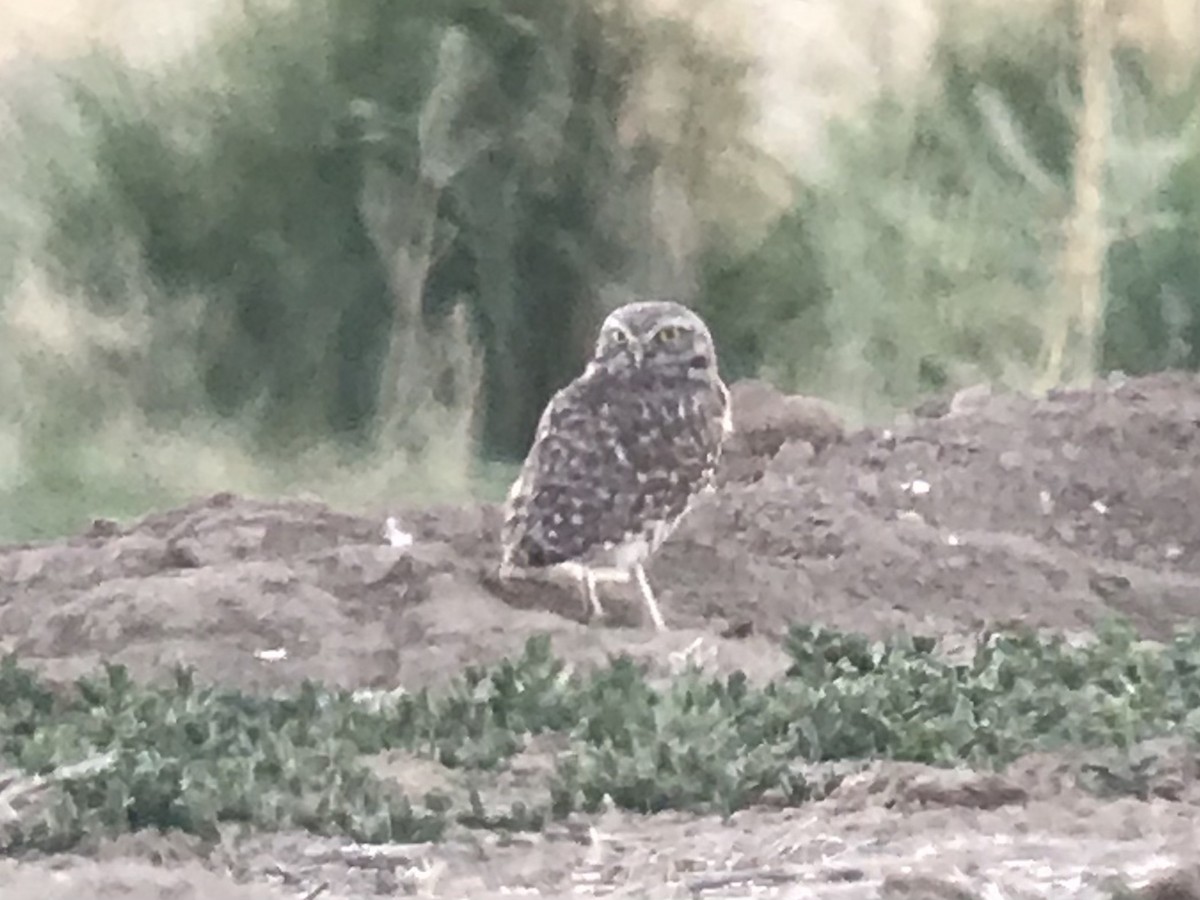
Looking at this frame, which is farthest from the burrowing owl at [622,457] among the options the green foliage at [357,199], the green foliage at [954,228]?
the green foliage at [954,228]

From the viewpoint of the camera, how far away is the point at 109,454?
2.53m

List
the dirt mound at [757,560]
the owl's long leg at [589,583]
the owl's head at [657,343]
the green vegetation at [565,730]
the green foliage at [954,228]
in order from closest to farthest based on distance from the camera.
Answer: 1. the green vegetation at [565,730]
2. the dirt mound at [757,560]
3. the owl's long leg at [589,583]
4. the owl's head at [657,343]
5. the green foliage at [954,228]

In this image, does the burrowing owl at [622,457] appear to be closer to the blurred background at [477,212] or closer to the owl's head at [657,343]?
the owl's head at [657,343]

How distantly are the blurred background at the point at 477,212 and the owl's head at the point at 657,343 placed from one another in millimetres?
111

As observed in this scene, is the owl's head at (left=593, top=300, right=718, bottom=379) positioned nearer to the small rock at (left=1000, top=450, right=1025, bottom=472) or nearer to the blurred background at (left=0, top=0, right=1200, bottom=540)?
the blurred background at (left=0, top=0, right=1200, bottom=540)

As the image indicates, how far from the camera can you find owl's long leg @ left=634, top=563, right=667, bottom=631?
231 centimetres

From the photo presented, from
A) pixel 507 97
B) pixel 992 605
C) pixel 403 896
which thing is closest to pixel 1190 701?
pixel 992 605

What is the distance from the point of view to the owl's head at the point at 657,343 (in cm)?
246

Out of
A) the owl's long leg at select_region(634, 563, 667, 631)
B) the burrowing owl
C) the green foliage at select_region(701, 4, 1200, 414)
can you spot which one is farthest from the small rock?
the owl's long leg at select_region(634, 563, 667, 631)

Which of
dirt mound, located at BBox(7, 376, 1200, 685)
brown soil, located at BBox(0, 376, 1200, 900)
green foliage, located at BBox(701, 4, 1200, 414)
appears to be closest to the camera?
brown soil, located at BBox(0, 376, 1200, 900)

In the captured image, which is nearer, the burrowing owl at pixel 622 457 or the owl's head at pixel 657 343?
the burrowing owl at pixel 622 457

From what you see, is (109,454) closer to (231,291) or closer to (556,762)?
(231,291)

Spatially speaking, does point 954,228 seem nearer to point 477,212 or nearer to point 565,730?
point 477,212

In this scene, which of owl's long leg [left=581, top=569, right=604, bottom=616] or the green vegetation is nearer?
the green vegetation
